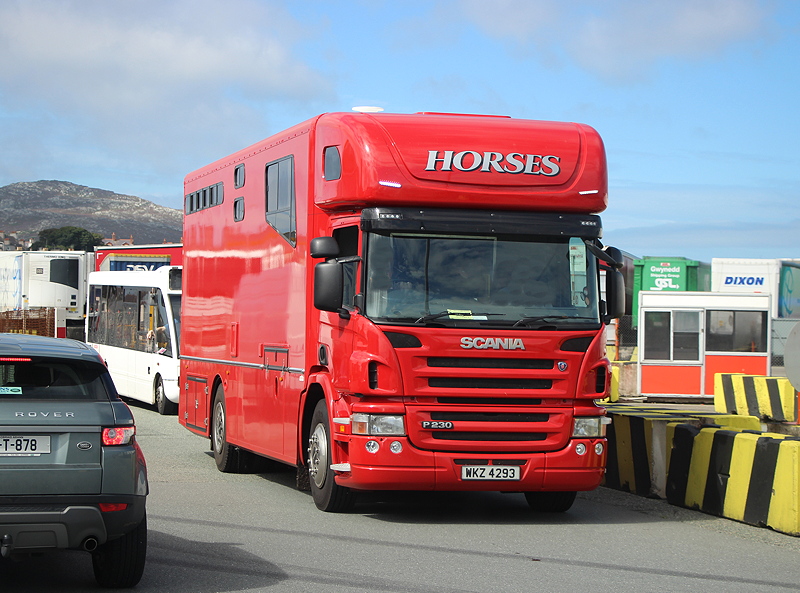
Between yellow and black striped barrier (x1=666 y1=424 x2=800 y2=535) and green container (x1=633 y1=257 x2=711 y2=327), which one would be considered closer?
yellow and black striped barrier (x1=666 y1=424 x2=800 y2=535)

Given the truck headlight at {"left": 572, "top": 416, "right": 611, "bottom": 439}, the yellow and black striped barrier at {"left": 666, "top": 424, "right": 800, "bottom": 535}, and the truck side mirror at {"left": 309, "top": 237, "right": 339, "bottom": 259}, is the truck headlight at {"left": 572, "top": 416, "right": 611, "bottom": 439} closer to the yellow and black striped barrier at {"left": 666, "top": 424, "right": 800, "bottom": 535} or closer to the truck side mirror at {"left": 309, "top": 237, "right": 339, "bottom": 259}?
the yellow and black striped barrier at {"left": 666, "top": 424, "right": 800, "bottom": 535}

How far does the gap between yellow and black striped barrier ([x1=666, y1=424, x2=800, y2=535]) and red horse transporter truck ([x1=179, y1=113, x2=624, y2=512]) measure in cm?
129

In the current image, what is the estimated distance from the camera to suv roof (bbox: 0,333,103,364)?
22.8 feet

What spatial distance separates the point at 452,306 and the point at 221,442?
5.26 m

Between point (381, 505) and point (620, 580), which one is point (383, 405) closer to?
point (381, 505)

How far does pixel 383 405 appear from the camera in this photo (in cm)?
984

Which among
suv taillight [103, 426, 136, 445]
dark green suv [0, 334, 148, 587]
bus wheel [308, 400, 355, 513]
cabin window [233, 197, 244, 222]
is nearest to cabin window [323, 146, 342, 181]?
bus wheel [308, 400, 355, 513]

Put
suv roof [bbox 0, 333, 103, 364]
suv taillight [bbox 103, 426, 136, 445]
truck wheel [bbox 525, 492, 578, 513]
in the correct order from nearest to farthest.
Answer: suv taillight [bbox 103, 426, 136, 445], suv roof [bbox 0, 333, 103, 364], truck wheel [bbox 525, 492, 578, 513]

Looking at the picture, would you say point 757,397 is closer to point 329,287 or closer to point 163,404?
point 163,404

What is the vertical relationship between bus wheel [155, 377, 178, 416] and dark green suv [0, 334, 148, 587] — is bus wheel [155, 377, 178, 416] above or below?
below

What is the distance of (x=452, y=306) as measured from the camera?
32.8ft

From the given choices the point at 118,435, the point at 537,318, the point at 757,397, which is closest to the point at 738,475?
the point at 537,318

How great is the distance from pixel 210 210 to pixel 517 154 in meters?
5.66

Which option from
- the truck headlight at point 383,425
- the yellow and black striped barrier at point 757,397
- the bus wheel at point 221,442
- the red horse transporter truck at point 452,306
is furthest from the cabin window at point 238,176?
the yellow and black striped barrier at point 757,397
